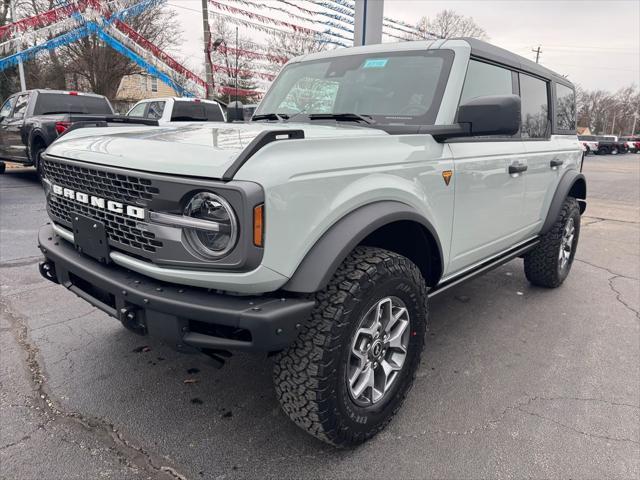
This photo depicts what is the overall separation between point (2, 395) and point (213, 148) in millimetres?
1919

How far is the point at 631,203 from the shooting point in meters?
11.2

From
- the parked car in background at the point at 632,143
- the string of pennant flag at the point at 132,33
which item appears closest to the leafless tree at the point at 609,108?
the parked car in background at the point at 632,143

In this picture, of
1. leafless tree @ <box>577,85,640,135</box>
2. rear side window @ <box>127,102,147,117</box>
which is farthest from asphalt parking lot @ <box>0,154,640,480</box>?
leafless tree @ <box>577,85,640,135</box>

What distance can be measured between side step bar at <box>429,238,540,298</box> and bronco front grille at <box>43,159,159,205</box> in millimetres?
1685

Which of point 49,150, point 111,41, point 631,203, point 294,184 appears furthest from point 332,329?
point 111,41

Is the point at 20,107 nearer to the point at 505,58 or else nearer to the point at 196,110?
the point at 196,110

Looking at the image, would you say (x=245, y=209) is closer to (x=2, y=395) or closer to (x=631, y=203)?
(x=2, y=395)

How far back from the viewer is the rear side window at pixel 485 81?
2.93 metres

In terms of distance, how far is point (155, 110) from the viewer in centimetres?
1209

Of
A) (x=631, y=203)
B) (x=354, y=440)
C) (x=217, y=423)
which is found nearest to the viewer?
(x=354, y=440)

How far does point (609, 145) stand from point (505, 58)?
45235 mm

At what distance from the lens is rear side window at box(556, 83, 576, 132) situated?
4.43 meters

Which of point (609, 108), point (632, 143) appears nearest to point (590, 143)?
point (632, 143)

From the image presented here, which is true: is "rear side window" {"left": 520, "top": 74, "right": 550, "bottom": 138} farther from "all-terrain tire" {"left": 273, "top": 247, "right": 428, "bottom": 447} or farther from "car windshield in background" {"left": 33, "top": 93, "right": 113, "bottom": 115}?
"car windshield in background" {"left": 33, "top": 93, "right": 113, "bottom": 115}
